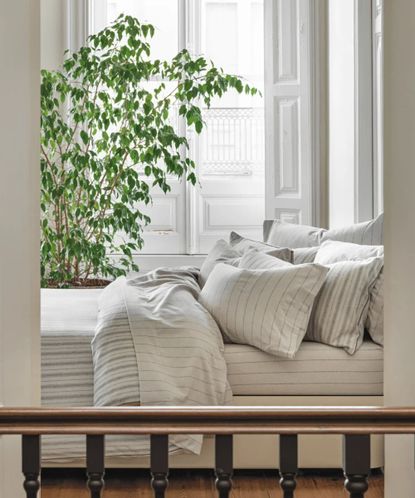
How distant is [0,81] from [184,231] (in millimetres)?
5214

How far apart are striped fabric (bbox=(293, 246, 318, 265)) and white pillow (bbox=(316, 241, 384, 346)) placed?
9 centimetres

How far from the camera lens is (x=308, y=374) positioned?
11.8 feet

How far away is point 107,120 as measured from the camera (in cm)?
593

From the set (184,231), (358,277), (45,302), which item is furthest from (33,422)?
(184,231)

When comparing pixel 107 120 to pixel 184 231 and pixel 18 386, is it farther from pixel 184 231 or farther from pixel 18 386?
pixel 18 386

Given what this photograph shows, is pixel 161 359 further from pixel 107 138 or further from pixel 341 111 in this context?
pixel 341 111

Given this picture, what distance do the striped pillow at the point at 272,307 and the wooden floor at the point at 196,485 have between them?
1.72 feet

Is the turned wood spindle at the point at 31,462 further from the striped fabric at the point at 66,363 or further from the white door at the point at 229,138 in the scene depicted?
the white door at the point at 229,138

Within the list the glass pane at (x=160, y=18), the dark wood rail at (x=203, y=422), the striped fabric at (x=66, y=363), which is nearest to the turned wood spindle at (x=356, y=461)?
the dark wood rail at (x=203, y=422)

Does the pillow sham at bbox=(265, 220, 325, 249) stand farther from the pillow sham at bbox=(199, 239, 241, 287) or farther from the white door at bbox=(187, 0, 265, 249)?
the white door at bbox=(187, 0, 265, 249)

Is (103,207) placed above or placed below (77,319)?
above

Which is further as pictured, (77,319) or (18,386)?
(77,319)

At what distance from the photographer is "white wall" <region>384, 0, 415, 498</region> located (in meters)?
1.91

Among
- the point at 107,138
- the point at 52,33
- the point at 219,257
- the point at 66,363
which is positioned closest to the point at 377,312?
the point at 219,257
